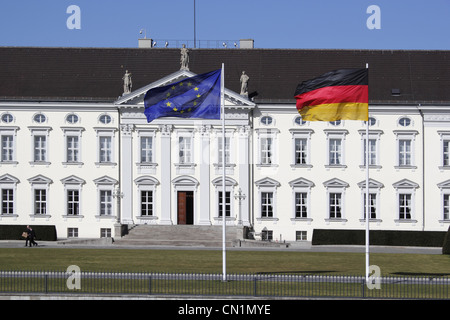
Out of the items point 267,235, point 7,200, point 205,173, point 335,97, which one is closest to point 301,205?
point 267,235

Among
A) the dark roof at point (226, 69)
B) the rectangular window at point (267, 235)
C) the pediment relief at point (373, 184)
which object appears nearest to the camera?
the rectangular window at point (267, 235)

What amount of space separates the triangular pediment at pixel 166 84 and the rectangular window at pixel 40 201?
899 centimetres

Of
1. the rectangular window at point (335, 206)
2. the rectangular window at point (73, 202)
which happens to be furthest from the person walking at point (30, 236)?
the rectangular window at point (335, 206)

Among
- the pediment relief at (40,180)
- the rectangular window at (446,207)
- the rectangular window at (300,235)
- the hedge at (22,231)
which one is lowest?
the rectangular window at (300,235)

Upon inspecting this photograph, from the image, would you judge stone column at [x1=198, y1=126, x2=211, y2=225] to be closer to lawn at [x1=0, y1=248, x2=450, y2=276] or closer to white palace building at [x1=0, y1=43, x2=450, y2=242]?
white palace building at [x1=0, y1=43, x2=450, y2=242]

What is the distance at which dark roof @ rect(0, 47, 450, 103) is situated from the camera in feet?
230

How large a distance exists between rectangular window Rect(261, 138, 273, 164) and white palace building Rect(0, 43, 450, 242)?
0.08 meters

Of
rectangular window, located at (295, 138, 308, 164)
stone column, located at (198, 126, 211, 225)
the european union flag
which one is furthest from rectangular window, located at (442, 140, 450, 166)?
the european union flag

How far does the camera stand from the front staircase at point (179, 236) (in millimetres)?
62188

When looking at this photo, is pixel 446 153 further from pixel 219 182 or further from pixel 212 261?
pixel 212 261

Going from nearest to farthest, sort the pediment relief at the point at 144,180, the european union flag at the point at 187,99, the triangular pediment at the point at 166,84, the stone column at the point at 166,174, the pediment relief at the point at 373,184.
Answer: the european union flag at the point at 187,99
the triangular pediment at the point at 166,84
the stone column at the point at 166,174
the pediment relief at the point at 144,180
the pediment relief at the point at 373,184

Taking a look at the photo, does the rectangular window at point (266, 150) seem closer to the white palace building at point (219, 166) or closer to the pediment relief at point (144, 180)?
the white palace building at point (219, 166)

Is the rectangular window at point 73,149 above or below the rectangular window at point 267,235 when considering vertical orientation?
above

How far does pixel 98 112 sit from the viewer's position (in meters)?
69.1
